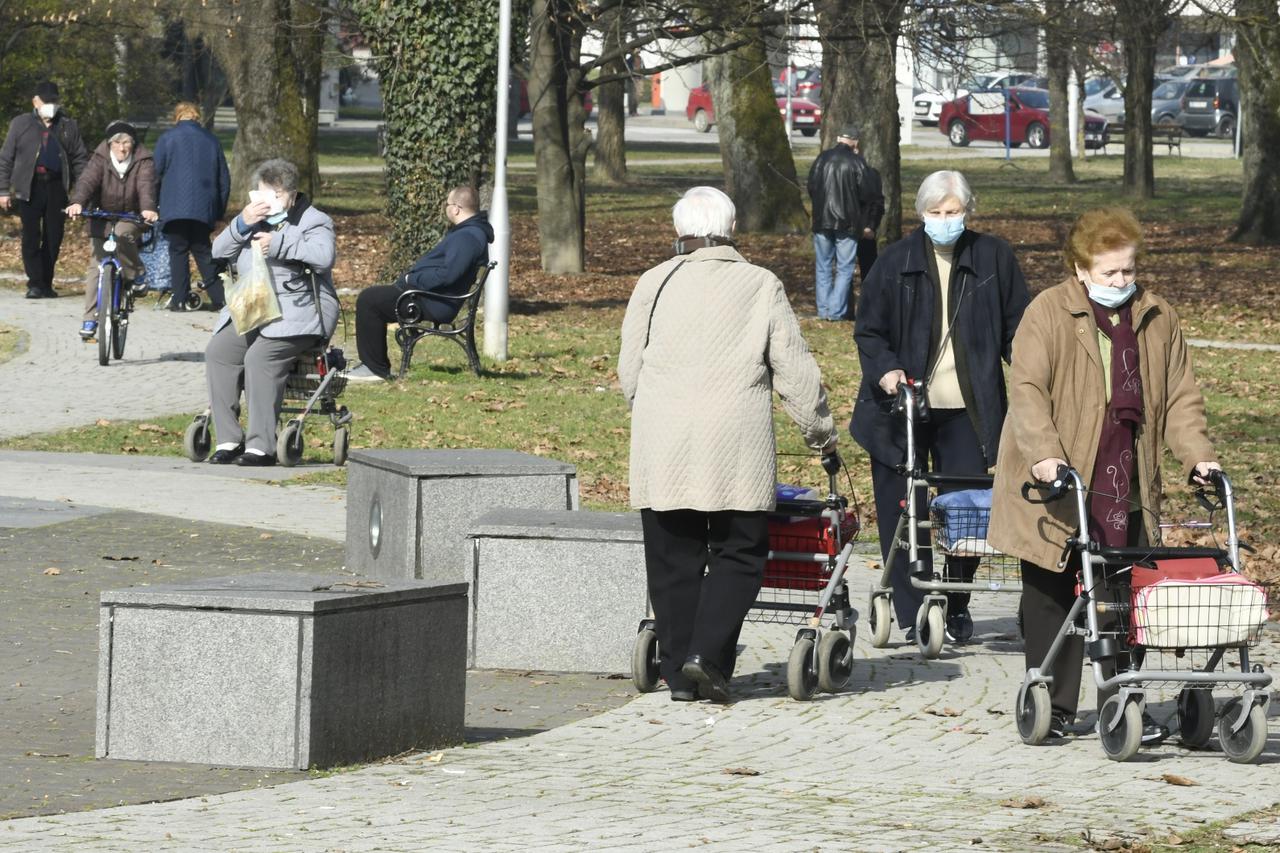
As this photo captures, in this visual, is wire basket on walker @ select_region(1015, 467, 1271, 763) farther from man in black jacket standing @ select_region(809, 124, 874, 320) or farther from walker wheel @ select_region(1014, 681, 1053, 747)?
man in black jacket standing @ select_region(809, 124, 874, 320)

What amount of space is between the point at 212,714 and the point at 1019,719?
8.62ft

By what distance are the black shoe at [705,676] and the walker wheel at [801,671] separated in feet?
0.84

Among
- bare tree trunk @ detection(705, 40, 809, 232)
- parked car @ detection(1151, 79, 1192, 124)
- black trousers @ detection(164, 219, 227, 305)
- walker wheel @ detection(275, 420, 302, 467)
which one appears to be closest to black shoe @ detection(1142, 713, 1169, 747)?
walker wheel @ detection(275, 420, 302, 467)

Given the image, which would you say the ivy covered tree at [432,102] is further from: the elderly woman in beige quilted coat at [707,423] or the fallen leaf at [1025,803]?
the fallen leaf at [1025,803]

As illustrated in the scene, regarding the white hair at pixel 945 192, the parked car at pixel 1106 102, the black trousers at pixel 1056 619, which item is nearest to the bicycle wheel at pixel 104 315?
the white hair at pixel 945 192

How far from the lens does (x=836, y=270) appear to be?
894 inches

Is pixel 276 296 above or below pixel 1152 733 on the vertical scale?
above

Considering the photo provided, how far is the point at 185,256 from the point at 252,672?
1608 centimetres

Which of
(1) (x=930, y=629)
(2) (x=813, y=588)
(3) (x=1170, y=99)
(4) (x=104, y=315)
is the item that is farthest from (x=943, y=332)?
(3) (x=1170, y=99)

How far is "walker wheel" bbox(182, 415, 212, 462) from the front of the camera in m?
13.8

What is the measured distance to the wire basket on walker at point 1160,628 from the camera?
700 centimetres

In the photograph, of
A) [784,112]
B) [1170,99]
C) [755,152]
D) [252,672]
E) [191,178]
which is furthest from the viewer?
[784,112]

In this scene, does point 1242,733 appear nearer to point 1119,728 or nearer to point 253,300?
point 1119,728

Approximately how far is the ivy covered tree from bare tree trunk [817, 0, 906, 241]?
12.1 ft
